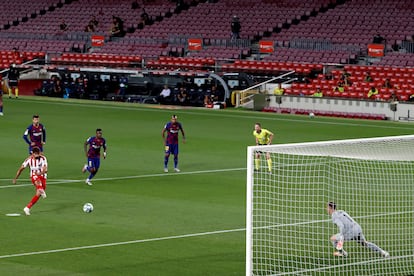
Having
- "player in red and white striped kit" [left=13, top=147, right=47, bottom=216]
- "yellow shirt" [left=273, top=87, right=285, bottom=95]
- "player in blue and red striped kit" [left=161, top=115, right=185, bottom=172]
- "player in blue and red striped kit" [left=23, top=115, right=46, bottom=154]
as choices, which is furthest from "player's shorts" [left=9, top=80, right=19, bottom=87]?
"player in red and white striped kit" [left=13, top=147, right=47, bottom=216]

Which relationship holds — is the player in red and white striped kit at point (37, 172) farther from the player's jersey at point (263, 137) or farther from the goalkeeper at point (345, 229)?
the player's jersey at point (263, 137)

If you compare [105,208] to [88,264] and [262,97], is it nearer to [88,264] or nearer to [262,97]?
[88,264]

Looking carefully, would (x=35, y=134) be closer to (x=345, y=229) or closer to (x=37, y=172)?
(x=37, y=172)

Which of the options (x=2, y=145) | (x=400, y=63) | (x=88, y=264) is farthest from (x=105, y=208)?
(x=400, y=63)

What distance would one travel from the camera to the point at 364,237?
22281mm

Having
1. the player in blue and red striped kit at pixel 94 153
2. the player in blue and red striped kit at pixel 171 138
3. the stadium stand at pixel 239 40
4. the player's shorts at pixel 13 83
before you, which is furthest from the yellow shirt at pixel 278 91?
the player in blue and red striped kit at pixel 94 153

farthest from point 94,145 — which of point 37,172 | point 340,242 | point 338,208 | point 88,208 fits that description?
point 340,242

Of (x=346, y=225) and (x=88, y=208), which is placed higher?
(x=346, y=225)

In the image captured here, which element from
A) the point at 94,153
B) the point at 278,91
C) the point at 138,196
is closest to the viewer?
the point at 138,196

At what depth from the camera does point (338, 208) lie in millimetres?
25500

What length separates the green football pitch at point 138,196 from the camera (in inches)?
855

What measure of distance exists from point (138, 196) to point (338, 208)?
6.49 meters

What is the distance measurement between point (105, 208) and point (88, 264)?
652 cm

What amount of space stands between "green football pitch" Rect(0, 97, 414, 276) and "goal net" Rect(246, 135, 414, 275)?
0.82m
